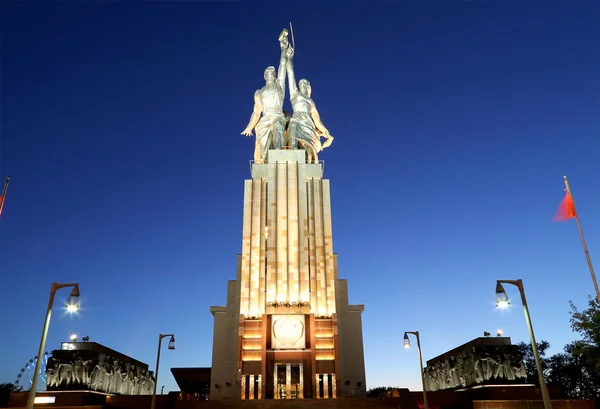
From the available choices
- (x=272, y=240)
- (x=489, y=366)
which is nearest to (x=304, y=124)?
(x=272, y=240)

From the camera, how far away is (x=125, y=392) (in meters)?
41.8

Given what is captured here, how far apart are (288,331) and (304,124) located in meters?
24.2

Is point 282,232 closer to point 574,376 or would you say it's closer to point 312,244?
point 312,244

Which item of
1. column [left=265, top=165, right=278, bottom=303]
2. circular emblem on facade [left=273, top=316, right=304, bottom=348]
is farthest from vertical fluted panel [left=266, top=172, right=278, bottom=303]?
circular emblem on facade [left=273, top=316, right=304, bottom=348]

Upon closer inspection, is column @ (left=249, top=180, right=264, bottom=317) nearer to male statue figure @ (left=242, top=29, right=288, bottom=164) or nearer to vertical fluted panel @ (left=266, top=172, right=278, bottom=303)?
vertical fluted panel @ (left=266, top=172, right=278, bottom=303)

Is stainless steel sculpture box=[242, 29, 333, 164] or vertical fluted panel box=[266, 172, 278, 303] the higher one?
stainless steel sculpture box=[242, 29, 333, 164]

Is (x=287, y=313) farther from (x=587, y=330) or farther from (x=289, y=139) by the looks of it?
(x=587, y=330)

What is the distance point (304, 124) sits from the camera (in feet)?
182

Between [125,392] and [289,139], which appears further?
[289,139]

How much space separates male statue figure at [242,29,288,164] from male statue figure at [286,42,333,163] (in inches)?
49.4

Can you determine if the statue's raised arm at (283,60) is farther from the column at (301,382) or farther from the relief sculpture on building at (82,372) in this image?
the relief sculpture on building at (82,372)

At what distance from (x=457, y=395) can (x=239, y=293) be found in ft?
71.9

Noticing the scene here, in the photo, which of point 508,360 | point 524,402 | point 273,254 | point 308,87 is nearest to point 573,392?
point 508,360

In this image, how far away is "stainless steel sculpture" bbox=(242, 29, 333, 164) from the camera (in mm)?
54875
